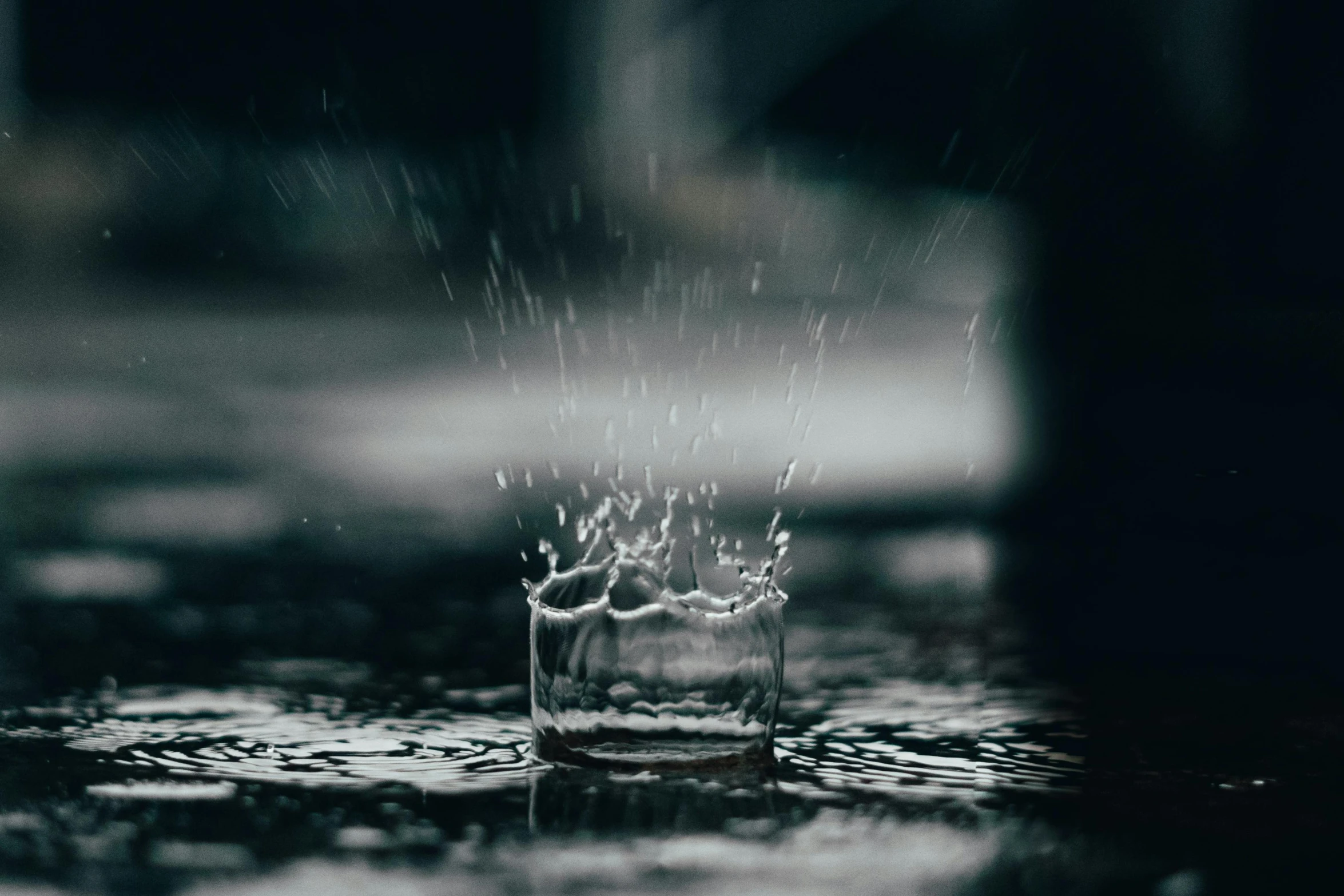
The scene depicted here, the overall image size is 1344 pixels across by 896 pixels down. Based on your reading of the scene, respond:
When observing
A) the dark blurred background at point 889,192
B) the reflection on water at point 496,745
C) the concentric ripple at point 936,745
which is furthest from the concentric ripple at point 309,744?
the dark blurred background at point 889,192

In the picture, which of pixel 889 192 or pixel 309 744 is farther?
pixel 889 192

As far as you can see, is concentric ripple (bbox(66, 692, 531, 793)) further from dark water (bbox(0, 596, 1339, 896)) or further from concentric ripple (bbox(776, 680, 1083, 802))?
concentric ripple (bbox(776, 680, 1083, 802))

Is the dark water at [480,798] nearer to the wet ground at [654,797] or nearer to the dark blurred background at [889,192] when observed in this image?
the wet ground at [654,797]

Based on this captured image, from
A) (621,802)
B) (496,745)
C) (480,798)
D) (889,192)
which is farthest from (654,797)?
(889,192)

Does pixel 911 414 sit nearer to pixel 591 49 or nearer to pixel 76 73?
pixel 591 49

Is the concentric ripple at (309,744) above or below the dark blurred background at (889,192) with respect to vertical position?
below

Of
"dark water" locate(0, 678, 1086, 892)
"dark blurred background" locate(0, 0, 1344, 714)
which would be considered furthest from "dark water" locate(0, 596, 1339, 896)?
"dark blurred background" locate(0, 0, 1344, 714)

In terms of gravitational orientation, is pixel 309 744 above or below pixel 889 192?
below

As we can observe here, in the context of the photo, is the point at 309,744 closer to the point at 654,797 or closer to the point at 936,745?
the point at 654,797

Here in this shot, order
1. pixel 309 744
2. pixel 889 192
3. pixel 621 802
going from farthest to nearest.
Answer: pixel 889 192, pixel 309 744, pixel 621 802
